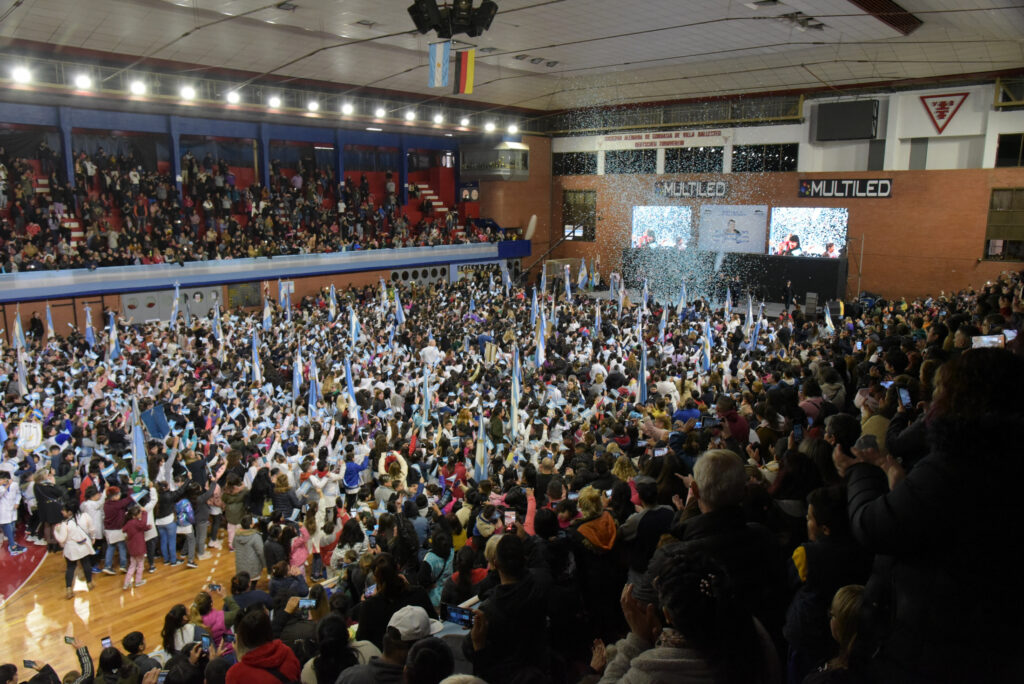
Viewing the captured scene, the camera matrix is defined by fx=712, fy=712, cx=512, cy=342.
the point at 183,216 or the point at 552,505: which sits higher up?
the point at 183,216

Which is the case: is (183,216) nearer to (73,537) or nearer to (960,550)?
(73,537)

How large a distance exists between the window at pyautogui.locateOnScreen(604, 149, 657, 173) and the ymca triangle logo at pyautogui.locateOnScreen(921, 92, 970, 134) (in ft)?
33.2

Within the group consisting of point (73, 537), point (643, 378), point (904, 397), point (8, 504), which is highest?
point (904, 397)

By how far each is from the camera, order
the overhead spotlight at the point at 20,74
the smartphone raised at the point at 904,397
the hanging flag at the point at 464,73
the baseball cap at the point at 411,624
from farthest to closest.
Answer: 1. the overhead spotlight at the point at 20,74
2. the hanging flag at the point at 464,73
3. the smartphone raised at the point at 904,397
4. the baseball cap at the point at 411,624

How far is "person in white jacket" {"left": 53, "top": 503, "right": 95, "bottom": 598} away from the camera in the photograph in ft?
25.7

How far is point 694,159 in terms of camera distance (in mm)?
28719

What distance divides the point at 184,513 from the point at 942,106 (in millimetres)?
24570

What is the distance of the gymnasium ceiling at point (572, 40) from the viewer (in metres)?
15.7

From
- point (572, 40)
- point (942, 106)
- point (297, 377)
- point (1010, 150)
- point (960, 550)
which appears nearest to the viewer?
point (960, 550)

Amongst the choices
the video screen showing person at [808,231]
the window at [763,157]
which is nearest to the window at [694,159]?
the window at [763,157]

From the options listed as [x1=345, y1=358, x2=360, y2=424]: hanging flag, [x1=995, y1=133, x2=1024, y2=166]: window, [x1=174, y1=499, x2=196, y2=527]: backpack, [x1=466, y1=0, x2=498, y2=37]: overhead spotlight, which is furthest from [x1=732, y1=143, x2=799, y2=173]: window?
[x1=174, y1=499, x2=196, y2=527]: backpack

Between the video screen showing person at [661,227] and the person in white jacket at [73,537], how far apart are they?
24.7 m

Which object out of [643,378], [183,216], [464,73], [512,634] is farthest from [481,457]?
[183,216]

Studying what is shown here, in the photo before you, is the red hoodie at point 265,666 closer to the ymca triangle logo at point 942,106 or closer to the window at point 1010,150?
the window at point 1010,150
